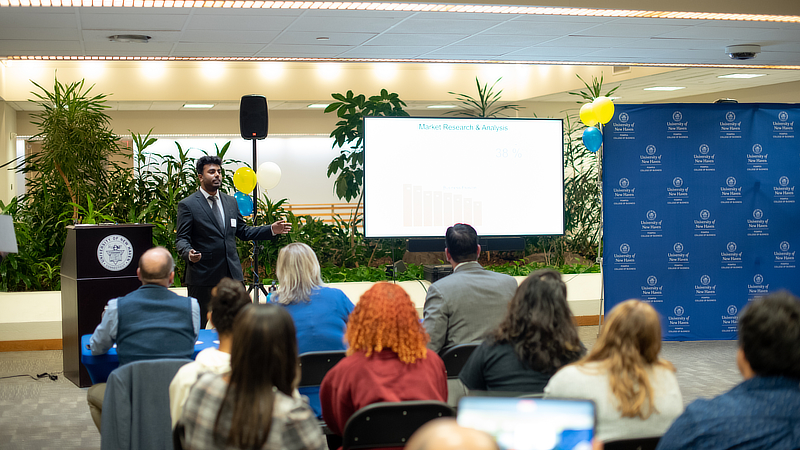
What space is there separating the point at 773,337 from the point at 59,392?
463 centimetres

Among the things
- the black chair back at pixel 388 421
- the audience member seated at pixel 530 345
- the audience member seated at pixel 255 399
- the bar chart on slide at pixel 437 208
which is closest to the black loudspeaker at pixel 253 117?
the bar chart on slide at pixel 437 208

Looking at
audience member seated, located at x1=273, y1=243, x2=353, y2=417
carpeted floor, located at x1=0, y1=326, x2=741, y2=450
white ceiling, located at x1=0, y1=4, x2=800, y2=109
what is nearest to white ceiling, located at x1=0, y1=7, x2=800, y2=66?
white ceiling, located at x1=0, y1=4, x2=800, y2=109

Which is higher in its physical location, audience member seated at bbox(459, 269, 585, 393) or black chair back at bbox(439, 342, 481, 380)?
audience member seated at bbox(459, 269, 585, 393)

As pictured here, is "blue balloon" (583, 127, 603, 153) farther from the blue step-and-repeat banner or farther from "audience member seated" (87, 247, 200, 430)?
"audience member seated" (87, 247, 200, 430)

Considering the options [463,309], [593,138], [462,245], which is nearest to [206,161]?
Answer: [462,245]

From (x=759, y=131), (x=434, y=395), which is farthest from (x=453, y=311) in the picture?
(x=759, y=131)

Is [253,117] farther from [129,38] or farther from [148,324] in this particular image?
[148,324]

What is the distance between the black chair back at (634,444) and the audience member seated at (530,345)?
1.49 ft

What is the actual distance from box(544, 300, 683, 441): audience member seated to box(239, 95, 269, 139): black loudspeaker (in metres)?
3.99

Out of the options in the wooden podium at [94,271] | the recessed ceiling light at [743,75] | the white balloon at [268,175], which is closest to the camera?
the wooden podium at [94,271]

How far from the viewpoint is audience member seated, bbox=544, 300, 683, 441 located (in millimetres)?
1862

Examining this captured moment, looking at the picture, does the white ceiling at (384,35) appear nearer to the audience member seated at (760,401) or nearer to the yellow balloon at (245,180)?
the yellow balloon at (245,180)

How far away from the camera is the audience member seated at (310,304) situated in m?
2.97

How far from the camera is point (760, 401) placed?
158 centimetres
